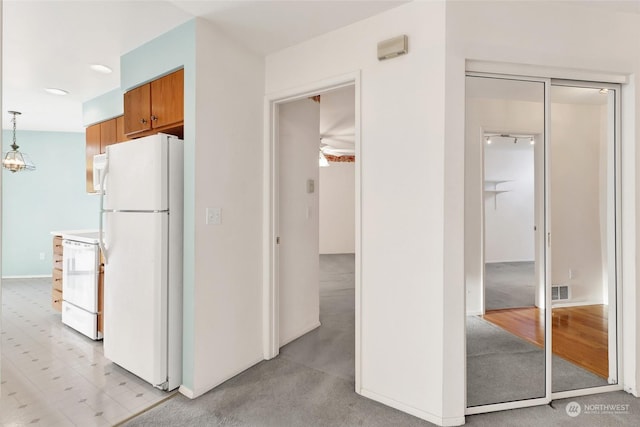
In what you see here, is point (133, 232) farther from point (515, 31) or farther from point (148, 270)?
point (515, 31)

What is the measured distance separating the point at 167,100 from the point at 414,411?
2.77m

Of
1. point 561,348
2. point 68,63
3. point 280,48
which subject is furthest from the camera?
point 68,63

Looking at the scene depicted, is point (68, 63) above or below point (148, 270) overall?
above

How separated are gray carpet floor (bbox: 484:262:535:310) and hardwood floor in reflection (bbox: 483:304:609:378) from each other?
2.3 inches

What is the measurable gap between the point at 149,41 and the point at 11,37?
40.8 inches

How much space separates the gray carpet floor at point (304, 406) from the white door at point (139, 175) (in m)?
1.34

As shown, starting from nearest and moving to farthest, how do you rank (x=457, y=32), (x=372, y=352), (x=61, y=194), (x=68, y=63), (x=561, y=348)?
(x=457, y=32) → (x=372, y=352) → (x=561, y=348) → (x=68, y=63) → (x=61, y=194)

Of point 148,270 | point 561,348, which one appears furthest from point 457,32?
point 148,270

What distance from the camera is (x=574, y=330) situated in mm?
2613

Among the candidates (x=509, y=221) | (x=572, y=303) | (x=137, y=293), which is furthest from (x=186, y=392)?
(x=572, y=303)

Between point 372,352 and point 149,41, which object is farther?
point 149,41

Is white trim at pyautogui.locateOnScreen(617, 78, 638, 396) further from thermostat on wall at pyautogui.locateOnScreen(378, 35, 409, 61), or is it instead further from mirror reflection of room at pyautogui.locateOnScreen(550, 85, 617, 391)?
thermostat on wall at pyautogui.locateOnScreen(378, 35, 409, 61)

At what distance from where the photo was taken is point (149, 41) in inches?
107

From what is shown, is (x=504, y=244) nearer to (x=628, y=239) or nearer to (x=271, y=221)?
(x=628, y=239)
